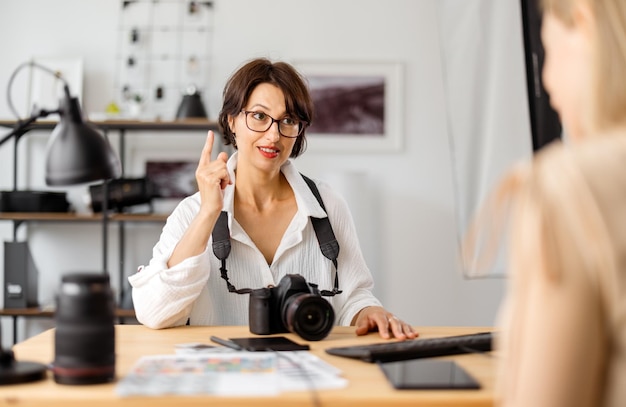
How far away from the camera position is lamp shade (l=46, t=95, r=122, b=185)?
57.2 inches

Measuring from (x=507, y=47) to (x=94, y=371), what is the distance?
341 centimetres

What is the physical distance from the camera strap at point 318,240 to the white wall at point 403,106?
84.8 inches

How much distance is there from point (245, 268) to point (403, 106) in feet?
8.28

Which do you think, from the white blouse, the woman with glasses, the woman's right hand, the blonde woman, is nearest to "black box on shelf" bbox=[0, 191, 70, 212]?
the woman with glasses

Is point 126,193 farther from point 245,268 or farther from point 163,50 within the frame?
point 245,268

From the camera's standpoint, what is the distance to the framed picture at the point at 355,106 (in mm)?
4633

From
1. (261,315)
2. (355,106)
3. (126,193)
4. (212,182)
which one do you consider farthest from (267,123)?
(355,106)

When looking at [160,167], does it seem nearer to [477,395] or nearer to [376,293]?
[376,293]

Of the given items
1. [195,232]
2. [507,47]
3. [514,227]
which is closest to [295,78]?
[195,232]

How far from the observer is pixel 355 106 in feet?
15.3

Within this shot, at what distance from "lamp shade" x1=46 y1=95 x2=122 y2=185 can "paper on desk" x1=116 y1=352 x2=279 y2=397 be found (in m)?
0.36

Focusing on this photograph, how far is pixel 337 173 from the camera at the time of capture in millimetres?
4363

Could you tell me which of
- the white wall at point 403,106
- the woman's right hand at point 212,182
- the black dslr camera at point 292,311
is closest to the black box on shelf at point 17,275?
the white wall at point 403,106

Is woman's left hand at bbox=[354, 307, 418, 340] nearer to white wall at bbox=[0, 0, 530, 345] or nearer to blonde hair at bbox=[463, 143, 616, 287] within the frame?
blonde hair at bbox=[463, 143, 616, 287]
